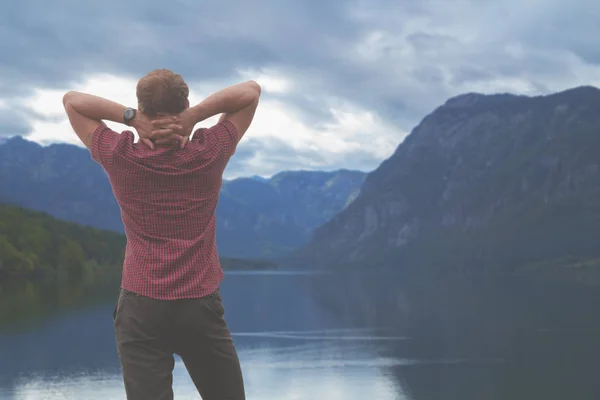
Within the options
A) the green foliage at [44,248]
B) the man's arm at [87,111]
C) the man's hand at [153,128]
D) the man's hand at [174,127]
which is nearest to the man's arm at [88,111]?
the man's arm at [87,111]

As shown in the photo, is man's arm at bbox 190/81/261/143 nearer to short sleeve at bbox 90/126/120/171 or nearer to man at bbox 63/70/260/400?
man at bbox 63/70/260/400

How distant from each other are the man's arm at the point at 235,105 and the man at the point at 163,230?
11mm

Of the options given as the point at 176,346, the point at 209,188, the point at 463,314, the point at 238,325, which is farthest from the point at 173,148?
the point at 463,314

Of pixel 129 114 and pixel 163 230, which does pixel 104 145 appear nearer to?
pixel 129 114

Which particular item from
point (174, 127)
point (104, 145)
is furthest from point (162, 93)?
point (104, 145)

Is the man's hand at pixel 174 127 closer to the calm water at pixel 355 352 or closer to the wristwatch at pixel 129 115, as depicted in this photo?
the wristwatch at pixel 129 115

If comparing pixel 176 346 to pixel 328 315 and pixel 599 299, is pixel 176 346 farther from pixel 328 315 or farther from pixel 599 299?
pixel 599 299

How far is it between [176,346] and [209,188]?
87 centimetres

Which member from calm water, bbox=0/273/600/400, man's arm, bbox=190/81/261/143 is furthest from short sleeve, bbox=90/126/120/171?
calm water, bbox=0/273/600/400

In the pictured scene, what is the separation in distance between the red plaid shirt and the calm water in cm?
2412

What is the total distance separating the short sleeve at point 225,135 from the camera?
15.6ft

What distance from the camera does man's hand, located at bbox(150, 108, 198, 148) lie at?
4.51 metres

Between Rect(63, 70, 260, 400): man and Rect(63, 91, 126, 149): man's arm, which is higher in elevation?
Rect(63, 91, 126, 149): man's arm

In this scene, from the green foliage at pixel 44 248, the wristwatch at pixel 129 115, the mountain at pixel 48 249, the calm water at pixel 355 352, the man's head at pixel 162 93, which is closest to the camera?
the man's head at pixel 162 93
